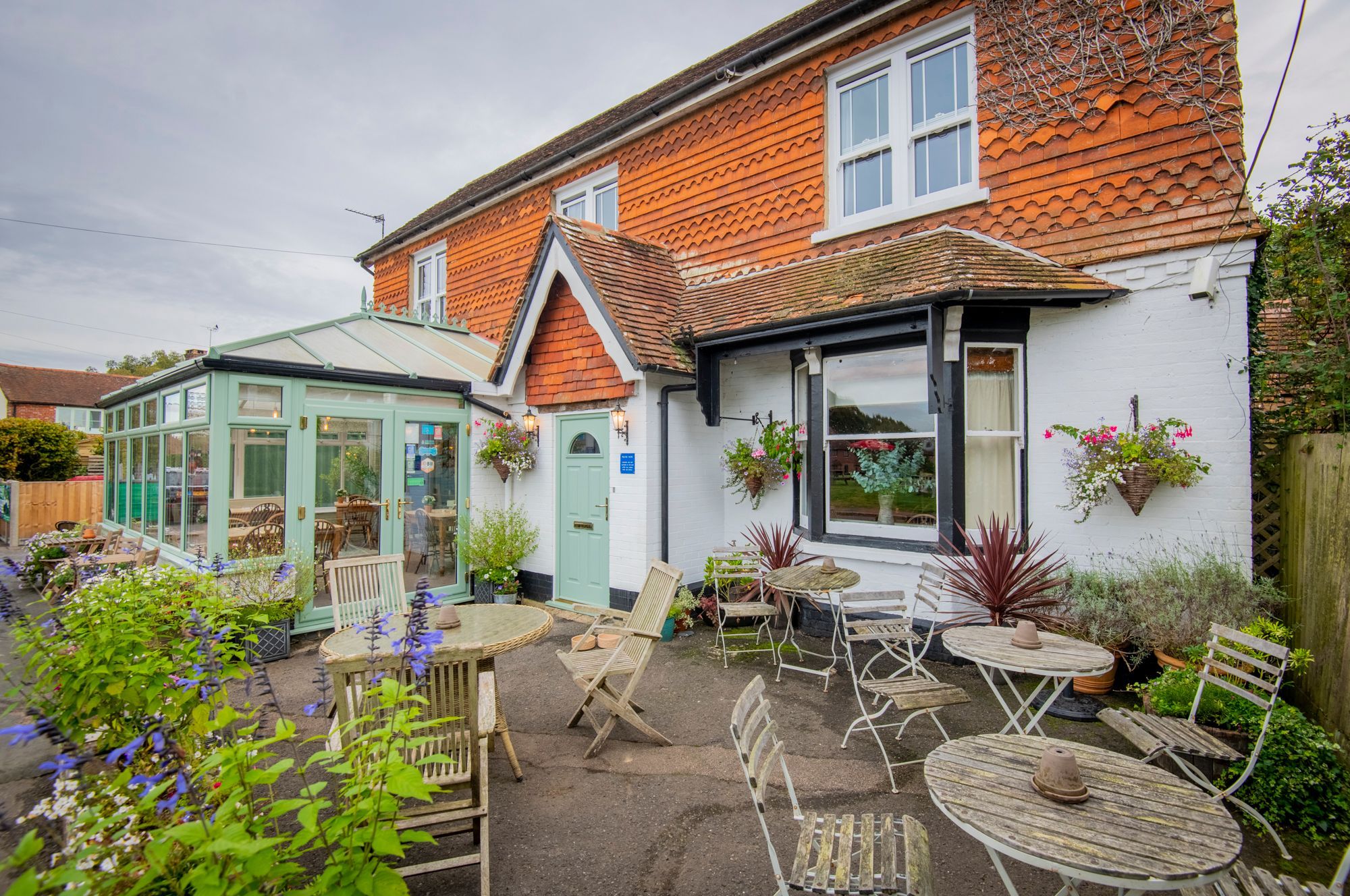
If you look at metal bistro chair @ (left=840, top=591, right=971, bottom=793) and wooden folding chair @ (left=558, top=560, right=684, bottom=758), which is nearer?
metal bistro chair @ (left=840, top=591, right=971, bottom=793)

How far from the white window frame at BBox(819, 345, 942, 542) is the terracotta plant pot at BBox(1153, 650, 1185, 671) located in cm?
206

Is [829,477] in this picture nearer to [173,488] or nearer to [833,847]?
[833,847]

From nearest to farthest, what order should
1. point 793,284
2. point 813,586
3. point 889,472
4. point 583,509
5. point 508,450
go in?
point 813,586 < point 889,472 < point 793,284 < point 583,509 < point 508,450

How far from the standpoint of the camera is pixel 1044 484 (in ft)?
20.1

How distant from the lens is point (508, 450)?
9.07m

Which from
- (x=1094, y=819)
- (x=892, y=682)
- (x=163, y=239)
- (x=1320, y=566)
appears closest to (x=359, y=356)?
(x=892, y=682)

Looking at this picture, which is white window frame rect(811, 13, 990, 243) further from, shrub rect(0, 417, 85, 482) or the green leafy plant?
shrub rect(0, 417, 85, 482)

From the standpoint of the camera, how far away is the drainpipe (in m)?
7.81

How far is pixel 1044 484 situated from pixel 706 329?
13.5 ft

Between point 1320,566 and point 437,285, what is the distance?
15.0m

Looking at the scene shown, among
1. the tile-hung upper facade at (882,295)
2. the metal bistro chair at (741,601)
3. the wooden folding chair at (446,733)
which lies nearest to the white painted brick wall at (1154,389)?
the tile-hung upper facade at (882,295)

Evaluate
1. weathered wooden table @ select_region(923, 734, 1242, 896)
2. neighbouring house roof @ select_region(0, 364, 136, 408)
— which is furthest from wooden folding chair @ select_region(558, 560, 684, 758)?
neighbouring house roof @ select_region(0, 364, 136, 408)

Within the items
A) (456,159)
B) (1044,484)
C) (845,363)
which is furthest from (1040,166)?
(456,159)

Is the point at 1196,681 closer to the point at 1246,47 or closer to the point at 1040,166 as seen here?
the point at 1040,166
